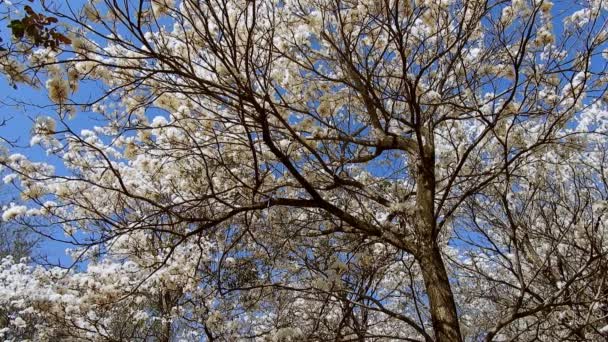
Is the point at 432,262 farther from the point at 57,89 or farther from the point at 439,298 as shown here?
the point at 57,89

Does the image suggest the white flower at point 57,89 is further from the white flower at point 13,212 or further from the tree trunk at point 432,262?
A: the white flower at point 13,212

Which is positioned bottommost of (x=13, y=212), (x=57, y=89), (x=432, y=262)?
(x=432, y=262)

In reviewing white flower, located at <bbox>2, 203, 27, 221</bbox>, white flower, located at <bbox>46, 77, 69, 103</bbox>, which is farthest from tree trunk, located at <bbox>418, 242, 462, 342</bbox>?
white flower, located at <bbox>2, 203, 27, 221</bbox>

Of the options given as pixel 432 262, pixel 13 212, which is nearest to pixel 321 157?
pixel 432 262

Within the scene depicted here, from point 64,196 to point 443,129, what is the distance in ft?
10.9

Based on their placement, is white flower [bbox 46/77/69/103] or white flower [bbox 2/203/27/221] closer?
white flower [bbox 46/77/69/103]

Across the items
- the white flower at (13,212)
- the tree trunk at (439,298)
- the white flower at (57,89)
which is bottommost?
the tree trunk at (439,298)

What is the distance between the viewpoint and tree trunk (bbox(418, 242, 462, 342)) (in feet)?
7.97

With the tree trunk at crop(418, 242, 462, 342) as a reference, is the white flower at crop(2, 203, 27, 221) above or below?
above

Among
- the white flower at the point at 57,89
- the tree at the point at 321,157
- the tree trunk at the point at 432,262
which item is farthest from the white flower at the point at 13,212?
the tree trunk at the point at 432,262

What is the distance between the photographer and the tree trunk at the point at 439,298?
95.7 inches

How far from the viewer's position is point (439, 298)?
2.54 metres

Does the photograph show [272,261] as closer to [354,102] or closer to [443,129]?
[354,102]

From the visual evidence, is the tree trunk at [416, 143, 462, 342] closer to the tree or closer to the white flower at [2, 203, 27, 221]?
the tree
